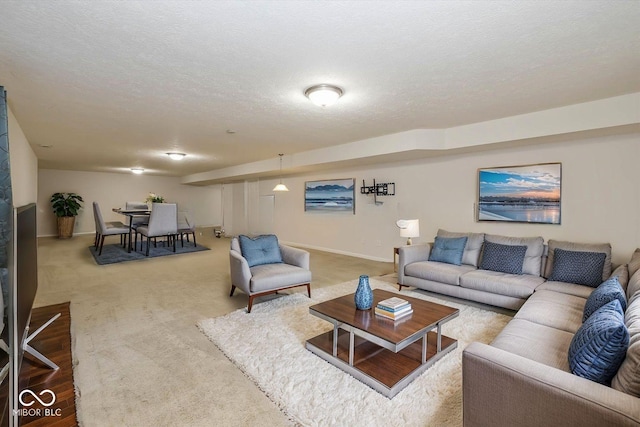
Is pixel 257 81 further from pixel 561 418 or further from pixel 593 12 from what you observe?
pixel 561 418

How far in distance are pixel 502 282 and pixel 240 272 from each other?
294 centimetres

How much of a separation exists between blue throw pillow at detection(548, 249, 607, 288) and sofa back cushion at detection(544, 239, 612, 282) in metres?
0.07

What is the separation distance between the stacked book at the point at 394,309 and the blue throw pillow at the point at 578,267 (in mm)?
2038

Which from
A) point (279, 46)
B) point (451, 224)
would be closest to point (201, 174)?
point (451, 224)

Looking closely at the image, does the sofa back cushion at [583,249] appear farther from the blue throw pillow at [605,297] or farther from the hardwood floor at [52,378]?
the hardwood floor at [52,378]

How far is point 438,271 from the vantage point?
3.80 meters

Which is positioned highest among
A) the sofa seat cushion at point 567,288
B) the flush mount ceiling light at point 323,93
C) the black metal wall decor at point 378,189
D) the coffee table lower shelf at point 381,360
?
the flush mount ceiling light at point 323,93

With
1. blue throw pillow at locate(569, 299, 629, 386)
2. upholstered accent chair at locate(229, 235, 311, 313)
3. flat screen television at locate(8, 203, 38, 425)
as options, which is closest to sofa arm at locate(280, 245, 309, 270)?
upholstered accent chair at locate(229, 235, 311, 313)

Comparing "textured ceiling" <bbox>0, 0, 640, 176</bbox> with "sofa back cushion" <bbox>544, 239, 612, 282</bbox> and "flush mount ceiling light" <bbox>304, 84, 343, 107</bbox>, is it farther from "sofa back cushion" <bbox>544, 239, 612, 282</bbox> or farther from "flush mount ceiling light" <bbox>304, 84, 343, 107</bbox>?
"sofa back cushion" <bbox>544, 239, 612, 282</bbox>

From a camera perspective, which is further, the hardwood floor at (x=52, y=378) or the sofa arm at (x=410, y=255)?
the sofa arm at (x=410, y=255)

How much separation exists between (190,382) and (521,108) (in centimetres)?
424

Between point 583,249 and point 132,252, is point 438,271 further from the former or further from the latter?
point 132,252

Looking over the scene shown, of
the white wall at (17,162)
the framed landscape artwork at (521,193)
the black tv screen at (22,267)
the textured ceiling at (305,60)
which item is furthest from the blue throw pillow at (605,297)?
the white wall at (17,162)

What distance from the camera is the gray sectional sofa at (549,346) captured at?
117 centimetres
